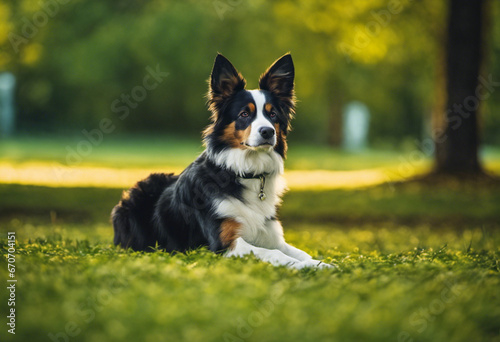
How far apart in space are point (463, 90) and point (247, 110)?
11038mm

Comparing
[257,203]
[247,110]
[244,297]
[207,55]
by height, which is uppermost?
[207,55]

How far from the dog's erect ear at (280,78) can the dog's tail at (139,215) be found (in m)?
1.48

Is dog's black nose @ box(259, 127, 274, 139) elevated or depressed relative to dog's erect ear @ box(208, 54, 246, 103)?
depressed

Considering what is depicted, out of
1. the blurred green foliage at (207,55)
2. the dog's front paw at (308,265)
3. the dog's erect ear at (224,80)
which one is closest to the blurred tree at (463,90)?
the blurred green foliage at (207,55)

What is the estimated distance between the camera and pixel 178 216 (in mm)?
5480

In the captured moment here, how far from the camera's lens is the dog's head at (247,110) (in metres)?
5.39

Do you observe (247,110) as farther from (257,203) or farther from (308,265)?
(308,265)

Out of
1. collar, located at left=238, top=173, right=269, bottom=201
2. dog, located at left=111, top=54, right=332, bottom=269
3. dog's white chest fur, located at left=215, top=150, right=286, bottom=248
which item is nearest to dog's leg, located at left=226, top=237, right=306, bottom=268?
dog, located at left=111, top=54, right=332, bottom=269

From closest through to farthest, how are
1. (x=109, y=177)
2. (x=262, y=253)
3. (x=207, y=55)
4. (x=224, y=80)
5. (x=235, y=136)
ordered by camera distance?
(x=262, y=253), (x=235, y=136), (x=224, y=80), (x=109, y=177), (x=207, y=55)

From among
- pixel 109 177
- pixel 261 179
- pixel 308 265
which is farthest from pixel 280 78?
pixel 109 177

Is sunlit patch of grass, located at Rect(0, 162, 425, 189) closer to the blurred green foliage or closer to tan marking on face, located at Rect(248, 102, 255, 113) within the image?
the blurred green foliage

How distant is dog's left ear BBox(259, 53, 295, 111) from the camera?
5.78 metres

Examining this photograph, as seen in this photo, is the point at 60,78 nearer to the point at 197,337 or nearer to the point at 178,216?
the point at 178,216

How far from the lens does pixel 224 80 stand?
18.5 ft
